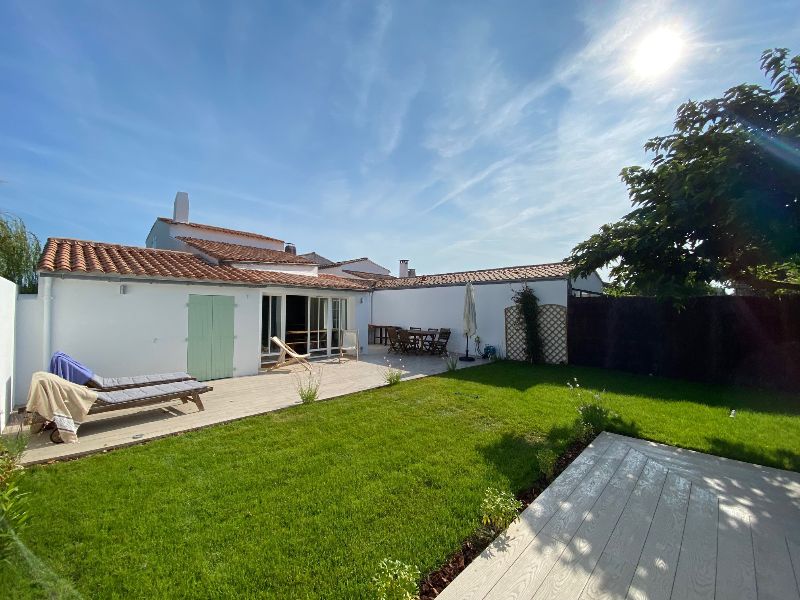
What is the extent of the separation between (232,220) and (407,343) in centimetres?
1248

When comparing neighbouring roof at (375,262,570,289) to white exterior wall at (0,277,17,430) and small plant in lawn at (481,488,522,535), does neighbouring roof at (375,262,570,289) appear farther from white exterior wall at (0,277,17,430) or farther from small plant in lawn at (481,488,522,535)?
white exterior wall at (0,277,17,430)

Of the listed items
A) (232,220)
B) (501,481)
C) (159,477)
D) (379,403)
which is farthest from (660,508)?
(232,220)

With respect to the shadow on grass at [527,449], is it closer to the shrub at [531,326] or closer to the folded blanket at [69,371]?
the shrub at [531,326]

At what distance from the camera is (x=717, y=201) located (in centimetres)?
567

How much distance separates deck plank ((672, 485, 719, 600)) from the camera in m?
2.52

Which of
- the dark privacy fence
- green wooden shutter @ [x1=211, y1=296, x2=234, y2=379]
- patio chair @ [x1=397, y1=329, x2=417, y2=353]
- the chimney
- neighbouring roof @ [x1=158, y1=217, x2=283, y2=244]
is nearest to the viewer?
the dark privacy fence

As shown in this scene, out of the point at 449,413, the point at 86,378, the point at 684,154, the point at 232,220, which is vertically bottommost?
the point at 449,413

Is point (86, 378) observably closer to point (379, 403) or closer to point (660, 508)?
point (379, 403)

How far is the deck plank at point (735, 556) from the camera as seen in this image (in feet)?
8.27

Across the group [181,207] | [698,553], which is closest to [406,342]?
[698,553]

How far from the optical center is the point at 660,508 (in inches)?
144

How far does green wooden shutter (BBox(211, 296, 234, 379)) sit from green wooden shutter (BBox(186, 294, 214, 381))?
0.42ft

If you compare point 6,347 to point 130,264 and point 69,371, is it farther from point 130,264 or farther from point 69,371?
point 130,264

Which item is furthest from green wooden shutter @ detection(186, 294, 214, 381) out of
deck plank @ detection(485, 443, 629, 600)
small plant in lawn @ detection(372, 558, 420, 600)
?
deck plank @ detection(485, 443, 629, 600)
